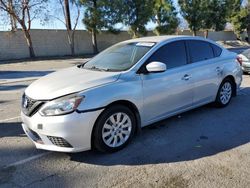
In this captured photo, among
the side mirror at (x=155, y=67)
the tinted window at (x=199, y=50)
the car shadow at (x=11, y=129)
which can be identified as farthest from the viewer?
the tinted window at (x=199, y=50)

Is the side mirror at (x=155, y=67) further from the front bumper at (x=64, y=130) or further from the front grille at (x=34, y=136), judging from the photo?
the front grille at (x=34, y=136)

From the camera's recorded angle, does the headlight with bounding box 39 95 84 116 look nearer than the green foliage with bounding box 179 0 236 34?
Yes

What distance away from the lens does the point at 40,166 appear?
3.86m

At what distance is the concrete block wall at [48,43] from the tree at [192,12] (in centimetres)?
787

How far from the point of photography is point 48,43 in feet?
84.4

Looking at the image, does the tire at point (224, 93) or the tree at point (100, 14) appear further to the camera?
the tree at point (100, 14)

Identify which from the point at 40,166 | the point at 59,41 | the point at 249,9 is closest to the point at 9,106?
the point at 40,166

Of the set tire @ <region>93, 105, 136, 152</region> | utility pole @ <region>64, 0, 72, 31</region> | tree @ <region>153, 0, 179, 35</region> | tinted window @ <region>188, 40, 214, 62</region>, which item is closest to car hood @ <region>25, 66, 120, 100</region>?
tire @ <region>93, 105, 136, 152</region>

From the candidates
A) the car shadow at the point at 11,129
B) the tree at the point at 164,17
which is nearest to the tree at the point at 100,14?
the tree at the point at 164,17

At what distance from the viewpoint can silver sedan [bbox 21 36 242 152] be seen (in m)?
3.77

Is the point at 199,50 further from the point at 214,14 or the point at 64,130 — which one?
the point at 214,14

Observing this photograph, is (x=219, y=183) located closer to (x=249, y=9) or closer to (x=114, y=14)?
(x=114, y=14)

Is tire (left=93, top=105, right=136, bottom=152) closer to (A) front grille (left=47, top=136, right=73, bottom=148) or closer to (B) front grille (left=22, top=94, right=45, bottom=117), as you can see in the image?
(A) front grille (left=47, top=136, right=73, bottom=148)

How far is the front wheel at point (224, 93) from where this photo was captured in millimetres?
6204
